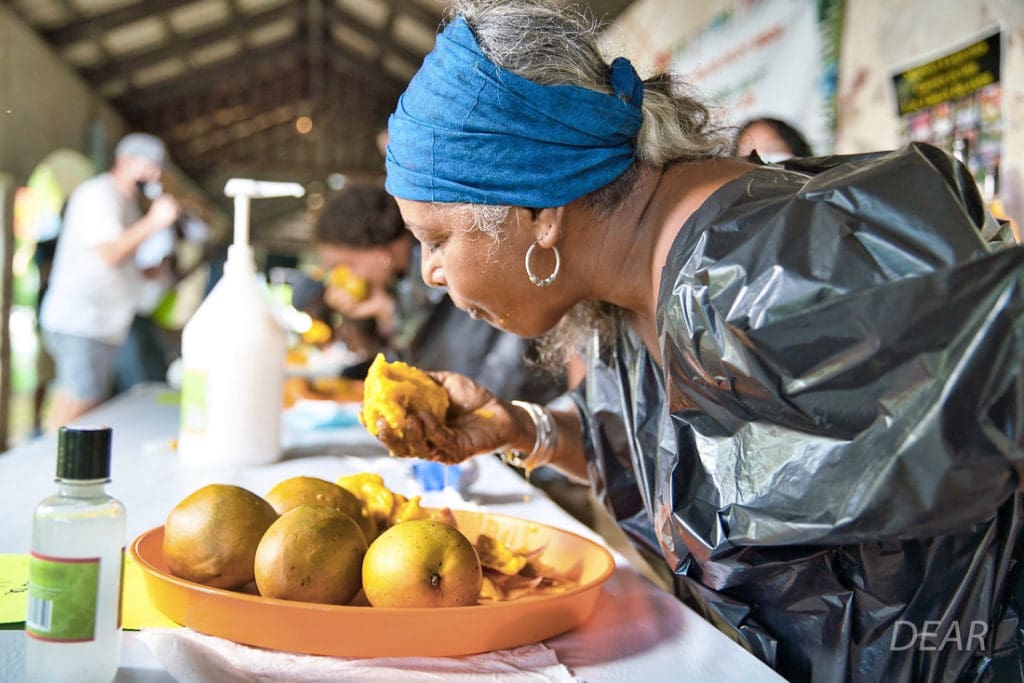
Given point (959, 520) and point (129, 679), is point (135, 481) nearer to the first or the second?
point (129, 679)

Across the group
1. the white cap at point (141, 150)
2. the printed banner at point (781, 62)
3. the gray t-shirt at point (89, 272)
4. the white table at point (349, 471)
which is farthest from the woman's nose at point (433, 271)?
the white cap at point (141, 150)

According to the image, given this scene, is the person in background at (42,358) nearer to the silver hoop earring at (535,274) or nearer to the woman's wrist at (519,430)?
the woman's wrist at (519,430)

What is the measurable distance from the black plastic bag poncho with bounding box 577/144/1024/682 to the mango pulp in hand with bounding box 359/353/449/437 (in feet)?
1.08

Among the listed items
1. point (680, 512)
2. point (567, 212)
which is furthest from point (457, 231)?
point (680, 512)

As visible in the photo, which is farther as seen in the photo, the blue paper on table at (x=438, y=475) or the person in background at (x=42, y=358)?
the person in background at (x=42, y=358)

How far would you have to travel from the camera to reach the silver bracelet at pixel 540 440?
135 cm

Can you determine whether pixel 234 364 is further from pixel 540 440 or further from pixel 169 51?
pixel 169 51

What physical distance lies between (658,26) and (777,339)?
18.2 ft

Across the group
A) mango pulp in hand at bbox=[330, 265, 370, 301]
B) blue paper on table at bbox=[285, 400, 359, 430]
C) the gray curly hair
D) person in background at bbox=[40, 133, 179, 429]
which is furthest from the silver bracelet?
person in background at bbox=[40, 133, 179, 429]

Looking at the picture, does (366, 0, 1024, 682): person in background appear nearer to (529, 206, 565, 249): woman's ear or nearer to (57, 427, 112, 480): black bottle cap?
(529, 206, 565, 249): woman's ear

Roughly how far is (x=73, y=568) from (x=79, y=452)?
0.26 ft

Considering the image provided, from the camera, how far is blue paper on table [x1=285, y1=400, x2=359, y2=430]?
210cm

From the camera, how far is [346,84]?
12.4 m

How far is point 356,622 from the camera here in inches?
28.7
